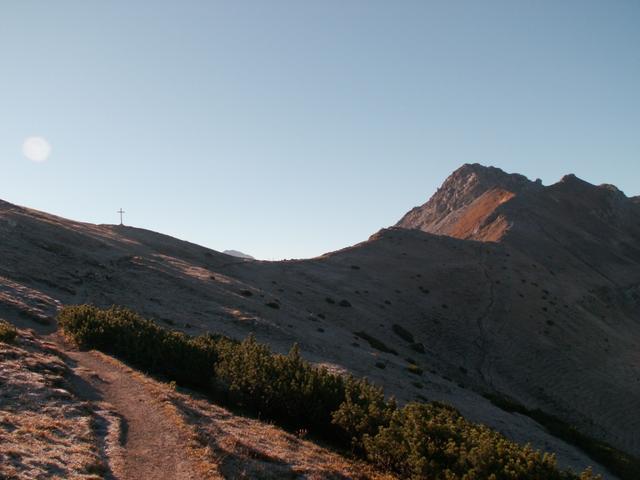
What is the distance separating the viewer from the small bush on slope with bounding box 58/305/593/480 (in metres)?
13.2

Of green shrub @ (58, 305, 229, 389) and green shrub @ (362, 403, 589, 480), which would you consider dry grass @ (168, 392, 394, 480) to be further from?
green shrub @ (58, 305, 229, 389)

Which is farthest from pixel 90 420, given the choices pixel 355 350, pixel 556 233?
pixel 556 233

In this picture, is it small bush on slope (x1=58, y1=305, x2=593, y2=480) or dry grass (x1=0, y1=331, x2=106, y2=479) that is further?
small bush on slope (x1=58, y1=305, x2=593, y2=480)

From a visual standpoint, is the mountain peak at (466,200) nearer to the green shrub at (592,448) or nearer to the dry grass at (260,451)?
the green shrub at (592,448)

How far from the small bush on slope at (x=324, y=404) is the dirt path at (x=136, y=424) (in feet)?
6.23

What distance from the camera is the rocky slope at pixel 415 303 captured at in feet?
115

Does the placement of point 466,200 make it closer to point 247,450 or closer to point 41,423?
point 247,450

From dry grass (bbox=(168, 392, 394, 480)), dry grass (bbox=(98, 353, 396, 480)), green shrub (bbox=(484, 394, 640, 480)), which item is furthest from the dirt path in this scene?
green shrub (bbox=(484, 394, 640, 480))

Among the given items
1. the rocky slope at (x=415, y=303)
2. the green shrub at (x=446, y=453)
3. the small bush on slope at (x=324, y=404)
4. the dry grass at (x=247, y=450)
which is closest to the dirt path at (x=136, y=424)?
the dry grass at (x=247, y=450)

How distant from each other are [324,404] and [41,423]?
8.78 metres

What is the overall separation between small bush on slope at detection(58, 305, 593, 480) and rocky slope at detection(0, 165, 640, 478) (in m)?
6.65

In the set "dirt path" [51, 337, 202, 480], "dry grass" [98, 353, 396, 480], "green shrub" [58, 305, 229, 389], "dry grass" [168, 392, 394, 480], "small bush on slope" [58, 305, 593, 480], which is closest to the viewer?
"dirt path" [51, 337, 202, 480]

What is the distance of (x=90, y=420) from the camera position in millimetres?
15336

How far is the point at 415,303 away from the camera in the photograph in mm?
63656
